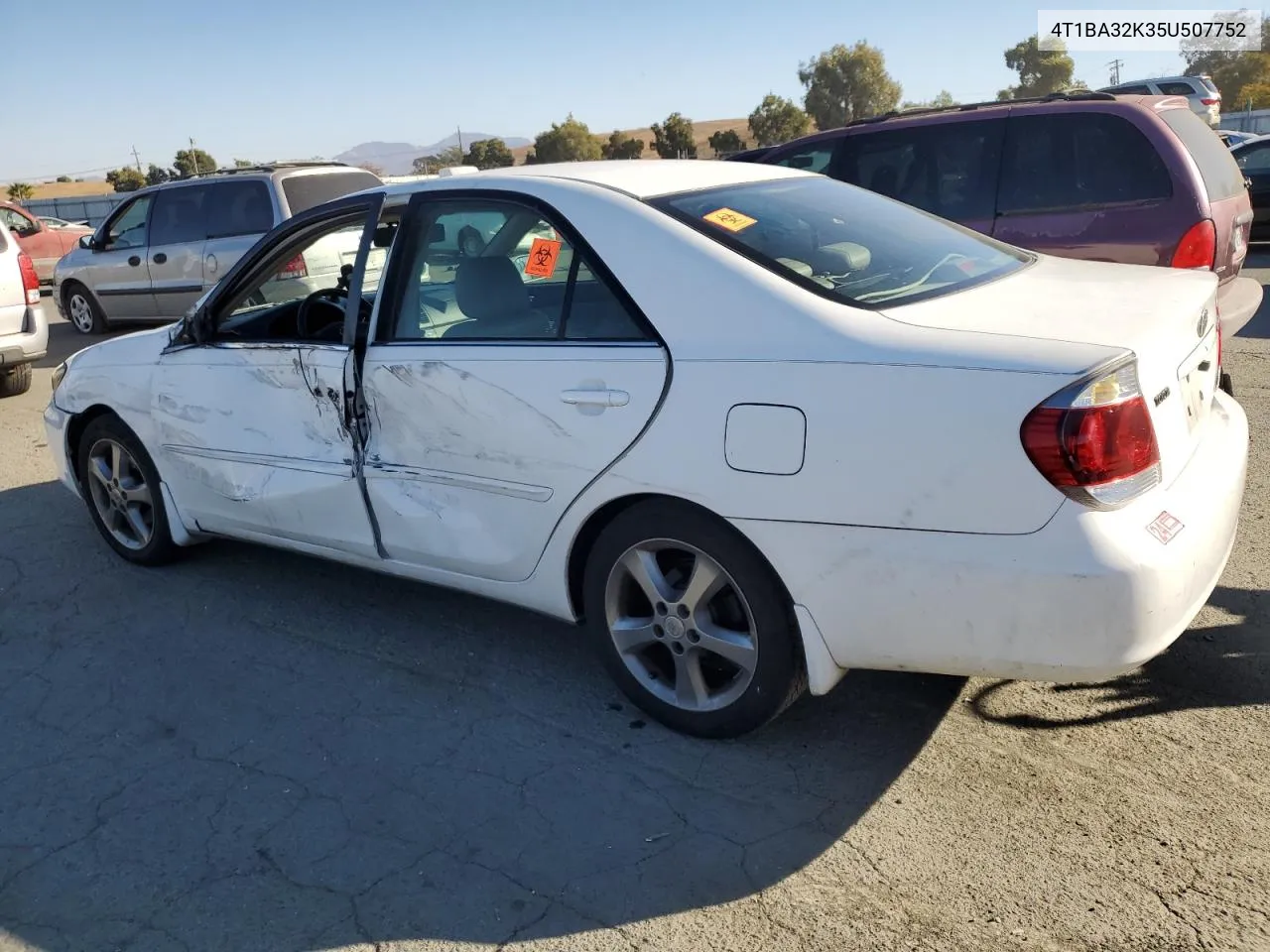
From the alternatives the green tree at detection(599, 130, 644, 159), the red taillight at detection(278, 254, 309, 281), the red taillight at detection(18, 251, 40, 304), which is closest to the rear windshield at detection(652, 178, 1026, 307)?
the red taillight at detection(278, 254, 309, 281)

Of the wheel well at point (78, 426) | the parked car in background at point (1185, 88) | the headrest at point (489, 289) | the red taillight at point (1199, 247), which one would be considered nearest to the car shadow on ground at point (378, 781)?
the wheel well at point (78, 426)

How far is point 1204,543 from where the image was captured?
275cm

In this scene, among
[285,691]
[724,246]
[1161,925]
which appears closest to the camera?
[1161,925]

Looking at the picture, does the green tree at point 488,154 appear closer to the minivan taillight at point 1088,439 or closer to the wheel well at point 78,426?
the wheel well at point 78,426

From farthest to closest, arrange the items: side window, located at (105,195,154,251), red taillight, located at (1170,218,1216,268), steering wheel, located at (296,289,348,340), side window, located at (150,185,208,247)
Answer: side window, located at (105,195,154,251), side window, located at (150,185,208,247), red taillight, located at (1170,218,1216,268), steering wheel, located at (296,289,348,340)

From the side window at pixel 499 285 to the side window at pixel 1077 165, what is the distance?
4038 millimetres

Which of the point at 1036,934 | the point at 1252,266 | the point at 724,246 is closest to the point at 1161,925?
the point at 1036,934

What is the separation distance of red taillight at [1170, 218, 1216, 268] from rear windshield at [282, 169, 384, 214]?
7115mm

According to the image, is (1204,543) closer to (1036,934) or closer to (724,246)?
(1036,934)

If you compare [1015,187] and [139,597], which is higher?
[1015,187]

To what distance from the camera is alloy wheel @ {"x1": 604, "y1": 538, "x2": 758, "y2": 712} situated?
122 inches

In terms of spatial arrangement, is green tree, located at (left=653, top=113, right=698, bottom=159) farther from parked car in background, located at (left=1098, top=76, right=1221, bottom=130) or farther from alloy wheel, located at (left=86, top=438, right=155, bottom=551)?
alloy wheel, located at (left=86, top=438, right=155, bottom=551)

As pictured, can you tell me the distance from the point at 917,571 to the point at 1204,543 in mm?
740

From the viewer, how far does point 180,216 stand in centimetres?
1144
